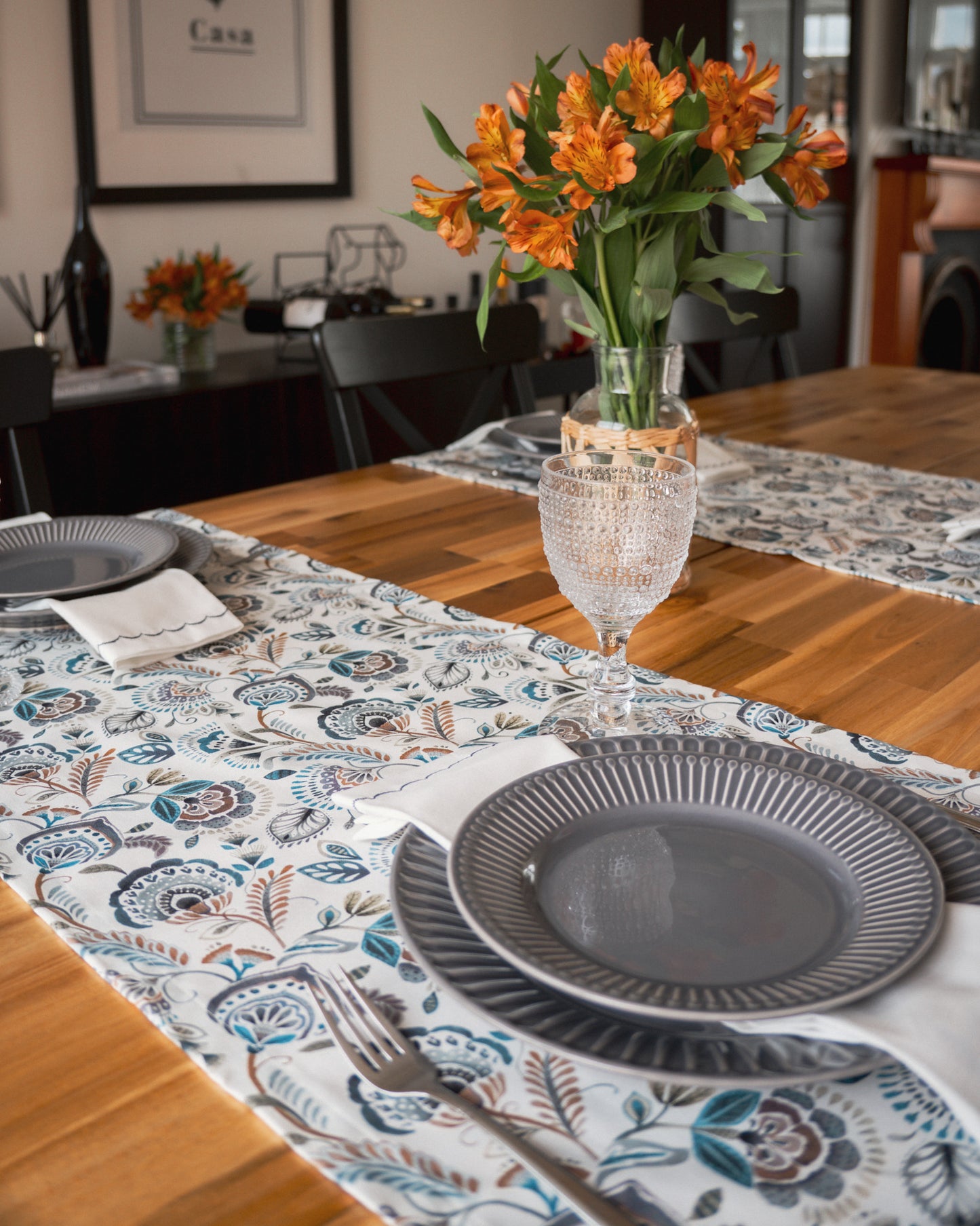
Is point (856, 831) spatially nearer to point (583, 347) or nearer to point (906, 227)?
point (583, 347)

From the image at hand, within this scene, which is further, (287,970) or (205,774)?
(205,774)

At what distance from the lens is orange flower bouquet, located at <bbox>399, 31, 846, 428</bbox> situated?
0.88m

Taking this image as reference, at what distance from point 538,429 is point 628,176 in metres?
0.71

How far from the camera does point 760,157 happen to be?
947 millimetres

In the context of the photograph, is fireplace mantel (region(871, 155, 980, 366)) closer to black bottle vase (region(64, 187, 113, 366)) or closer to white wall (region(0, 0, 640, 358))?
white wall (region(0, 0, 640, 358))

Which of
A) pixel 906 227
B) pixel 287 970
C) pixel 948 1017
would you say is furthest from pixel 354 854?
pixel 906 227

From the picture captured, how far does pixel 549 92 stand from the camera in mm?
971

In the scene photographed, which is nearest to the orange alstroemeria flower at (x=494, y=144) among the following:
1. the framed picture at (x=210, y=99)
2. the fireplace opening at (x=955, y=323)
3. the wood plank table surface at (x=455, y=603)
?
the wood plank table surface at (x=455, y=603)

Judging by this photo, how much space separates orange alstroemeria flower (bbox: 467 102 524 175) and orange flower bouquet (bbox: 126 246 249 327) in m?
1.89

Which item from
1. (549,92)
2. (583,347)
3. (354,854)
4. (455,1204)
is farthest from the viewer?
(583,347)

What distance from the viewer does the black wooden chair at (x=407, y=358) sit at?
5.53ft

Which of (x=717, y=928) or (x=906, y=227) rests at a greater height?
(x=906, y=227)

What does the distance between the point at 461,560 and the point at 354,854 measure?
551 mm

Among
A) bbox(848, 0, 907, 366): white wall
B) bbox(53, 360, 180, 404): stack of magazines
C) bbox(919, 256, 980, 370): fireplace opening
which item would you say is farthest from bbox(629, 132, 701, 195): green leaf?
bbox(919, 256, 980, 370): fireplace opening
